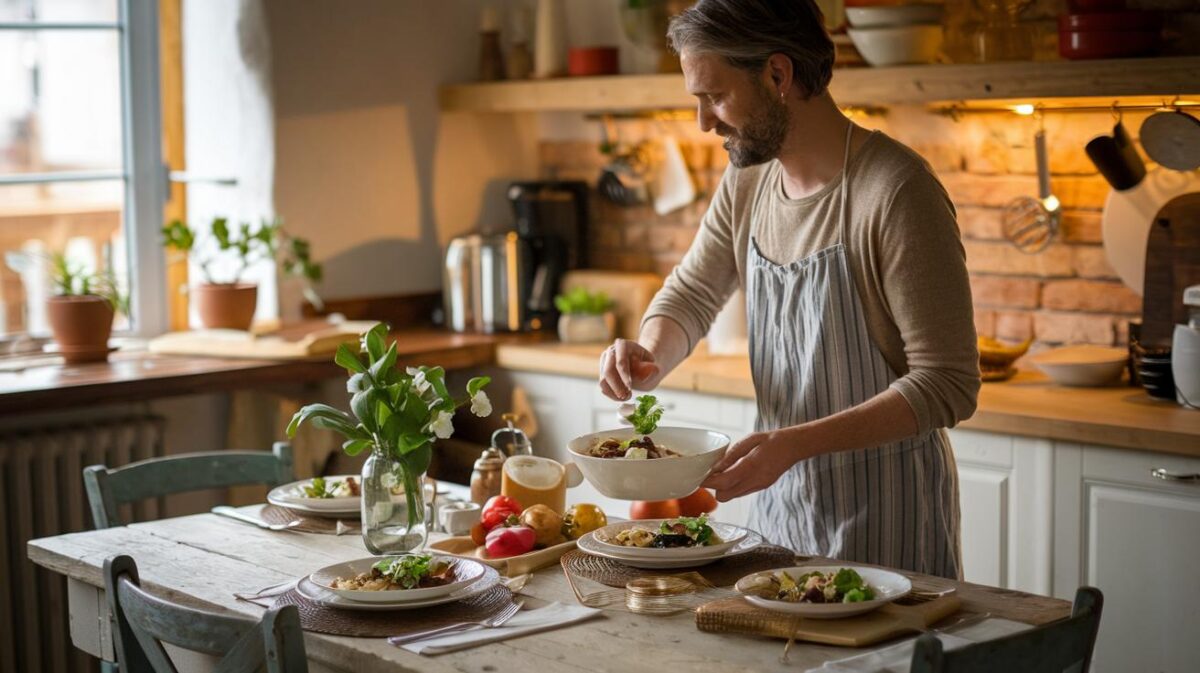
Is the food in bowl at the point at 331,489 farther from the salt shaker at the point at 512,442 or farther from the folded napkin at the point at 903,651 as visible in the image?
the folded napkin at the point at 903,651

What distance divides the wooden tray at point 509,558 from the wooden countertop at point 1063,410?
1.22 metres

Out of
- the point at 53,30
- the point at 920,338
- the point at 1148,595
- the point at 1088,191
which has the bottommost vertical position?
the point at 1148,595

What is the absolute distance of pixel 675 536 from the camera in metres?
2.23

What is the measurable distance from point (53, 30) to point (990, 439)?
2.68 meters

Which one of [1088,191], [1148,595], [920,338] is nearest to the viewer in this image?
[920,338]

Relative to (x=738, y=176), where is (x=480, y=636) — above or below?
→ below

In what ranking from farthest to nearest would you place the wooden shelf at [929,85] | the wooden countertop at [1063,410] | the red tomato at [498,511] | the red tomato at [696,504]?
the wooden shelf at [929,85] < the wooden countertop at [1063,410] < the red tomato at [696,504] < the red tomato at [498,511]

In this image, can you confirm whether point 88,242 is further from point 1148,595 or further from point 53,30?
point 1148,595

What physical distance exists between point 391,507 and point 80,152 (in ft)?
7.59

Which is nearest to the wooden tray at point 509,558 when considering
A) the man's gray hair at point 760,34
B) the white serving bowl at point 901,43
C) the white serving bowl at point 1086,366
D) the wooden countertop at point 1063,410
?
the man's gray hair at point 760,34

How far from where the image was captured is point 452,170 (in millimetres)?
4719

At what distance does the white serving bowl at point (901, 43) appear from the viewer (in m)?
3.54

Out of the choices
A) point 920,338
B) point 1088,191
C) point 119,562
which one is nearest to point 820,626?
point 920,338

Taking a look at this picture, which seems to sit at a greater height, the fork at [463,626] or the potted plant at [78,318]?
the potted plant at [78,318]
